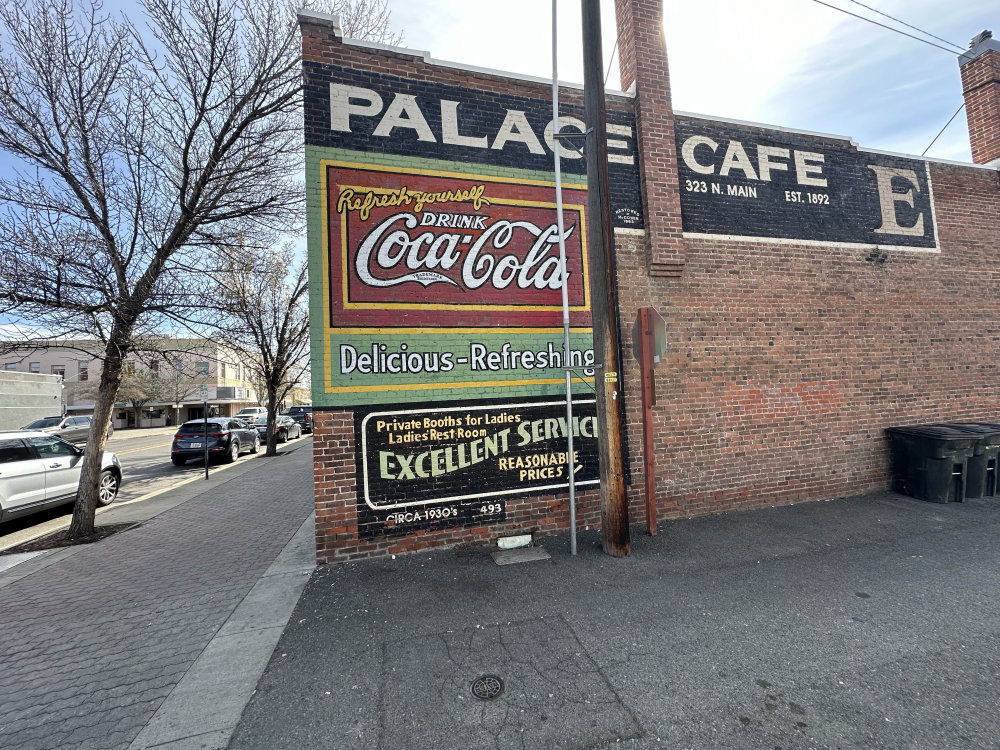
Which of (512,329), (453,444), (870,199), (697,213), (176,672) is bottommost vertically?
(176,672)

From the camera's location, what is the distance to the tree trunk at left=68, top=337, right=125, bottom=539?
7125 millimetres

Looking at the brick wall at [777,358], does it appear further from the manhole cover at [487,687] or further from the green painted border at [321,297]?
the manhole cover at [487,687]

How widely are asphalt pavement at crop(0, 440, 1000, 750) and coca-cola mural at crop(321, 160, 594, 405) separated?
2.32m

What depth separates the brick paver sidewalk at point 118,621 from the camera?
286cm

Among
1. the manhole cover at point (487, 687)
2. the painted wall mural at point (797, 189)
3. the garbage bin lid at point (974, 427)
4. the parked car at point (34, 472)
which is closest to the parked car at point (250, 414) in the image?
the parked car at point (34, 472)

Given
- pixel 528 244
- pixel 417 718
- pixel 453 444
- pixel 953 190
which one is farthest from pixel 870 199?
pixel 417 718

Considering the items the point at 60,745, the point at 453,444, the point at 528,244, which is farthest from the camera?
the point at 528,244

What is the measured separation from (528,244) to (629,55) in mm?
3849

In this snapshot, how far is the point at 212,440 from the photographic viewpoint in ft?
51.3

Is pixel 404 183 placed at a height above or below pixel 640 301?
above

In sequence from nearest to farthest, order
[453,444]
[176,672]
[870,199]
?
[176,672]
[453,444]
[870,199]

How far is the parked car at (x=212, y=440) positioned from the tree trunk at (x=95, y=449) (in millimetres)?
6718

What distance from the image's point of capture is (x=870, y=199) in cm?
764

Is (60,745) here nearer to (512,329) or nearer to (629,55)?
(512,329)
